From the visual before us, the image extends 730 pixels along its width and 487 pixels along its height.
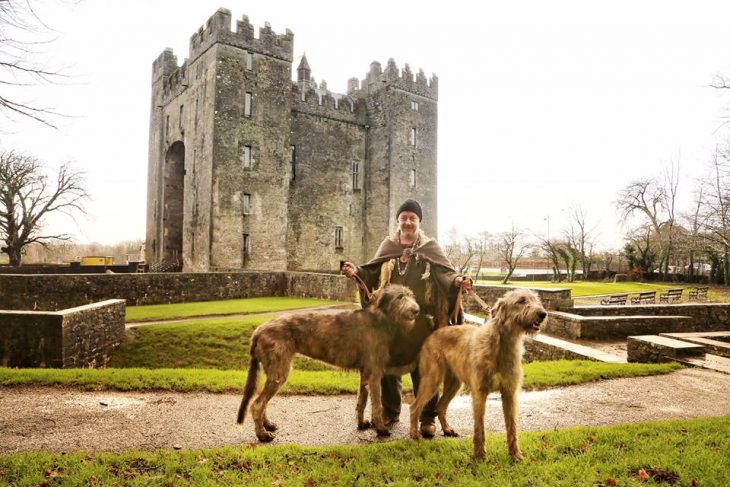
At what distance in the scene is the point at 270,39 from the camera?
2884cm

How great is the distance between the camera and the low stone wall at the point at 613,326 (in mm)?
11906

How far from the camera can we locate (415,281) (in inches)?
199

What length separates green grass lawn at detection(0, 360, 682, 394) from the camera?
21.8 feet

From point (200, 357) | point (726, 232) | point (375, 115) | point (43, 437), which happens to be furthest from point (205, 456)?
point (726, 232)

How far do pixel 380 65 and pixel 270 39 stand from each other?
34.6 ft

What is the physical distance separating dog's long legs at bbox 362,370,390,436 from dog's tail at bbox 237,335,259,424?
44.6 inches

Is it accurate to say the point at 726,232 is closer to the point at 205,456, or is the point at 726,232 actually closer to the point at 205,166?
the point at 205,166

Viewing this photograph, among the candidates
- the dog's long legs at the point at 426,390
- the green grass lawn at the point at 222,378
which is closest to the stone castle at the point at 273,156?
the green grass lawn at the point at 222,378

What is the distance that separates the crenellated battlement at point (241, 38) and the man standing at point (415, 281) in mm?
26456

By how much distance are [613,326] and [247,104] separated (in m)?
24.2

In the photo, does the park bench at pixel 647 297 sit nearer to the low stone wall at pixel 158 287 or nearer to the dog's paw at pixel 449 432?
the low stone wall at pixel 158 287

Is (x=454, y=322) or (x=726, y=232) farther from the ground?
(x=726, y=232)

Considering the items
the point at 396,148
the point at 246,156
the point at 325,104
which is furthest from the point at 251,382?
the point at 325,104

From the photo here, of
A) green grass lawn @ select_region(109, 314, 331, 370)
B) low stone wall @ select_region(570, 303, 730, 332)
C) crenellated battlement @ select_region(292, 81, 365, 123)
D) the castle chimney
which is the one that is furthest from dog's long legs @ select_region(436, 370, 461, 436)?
the castle chimney
